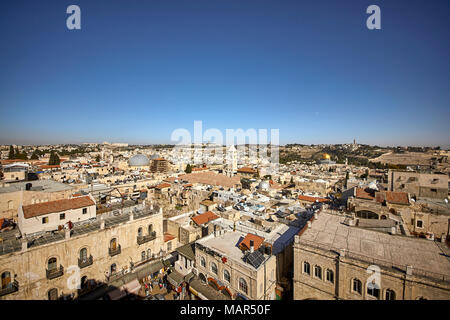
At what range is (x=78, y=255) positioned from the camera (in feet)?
44.7

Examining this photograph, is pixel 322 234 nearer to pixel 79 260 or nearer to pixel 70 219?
pixel 79 260

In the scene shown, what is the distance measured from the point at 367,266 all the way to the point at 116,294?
1422 centimetres

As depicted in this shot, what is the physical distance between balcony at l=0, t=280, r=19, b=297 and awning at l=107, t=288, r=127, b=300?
4656 millimetres

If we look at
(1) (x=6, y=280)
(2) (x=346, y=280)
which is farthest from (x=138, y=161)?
(2) (x=346, y=280)

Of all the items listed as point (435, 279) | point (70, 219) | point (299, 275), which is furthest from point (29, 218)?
point (435, 279)

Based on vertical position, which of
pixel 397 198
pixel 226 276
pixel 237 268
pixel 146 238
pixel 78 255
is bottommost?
pixel 226 276

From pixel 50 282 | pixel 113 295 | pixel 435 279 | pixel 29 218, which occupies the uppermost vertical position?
pixel 29 218

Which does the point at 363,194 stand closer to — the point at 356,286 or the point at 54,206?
the point at 356,286

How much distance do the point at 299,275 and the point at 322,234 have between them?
3036mm

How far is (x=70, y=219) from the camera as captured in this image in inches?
635

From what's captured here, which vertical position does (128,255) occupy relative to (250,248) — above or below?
below

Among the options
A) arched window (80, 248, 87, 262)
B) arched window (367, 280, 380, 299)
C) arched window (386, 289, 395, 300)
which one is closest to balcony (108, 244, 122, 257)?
arched window (80, 248, 87, 262)

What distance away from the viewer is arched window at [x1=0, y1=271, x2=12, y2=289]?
1123 centimetres

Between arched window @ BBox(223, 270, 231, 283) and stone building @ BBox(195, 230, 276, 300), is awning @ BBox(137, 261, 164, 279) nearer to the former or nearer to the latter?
stone building @ BBox(195, 230, 276, 300)
